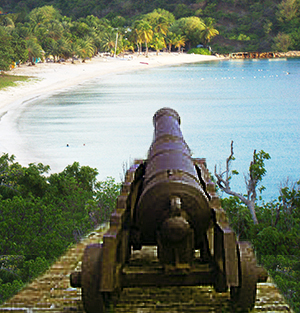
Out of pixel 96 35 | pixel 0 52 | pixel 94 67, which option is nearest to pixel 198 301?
pixel 0 52

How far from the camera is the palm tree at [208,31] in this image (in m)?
124

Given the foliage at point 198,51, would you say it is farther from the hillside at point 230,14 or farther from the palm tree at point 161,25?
the palm tree at point 161,25

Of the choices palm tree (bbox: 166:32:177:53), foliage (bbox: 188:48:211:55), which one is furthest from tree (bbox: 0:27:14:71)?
foliage (bbox: 188:48:211:55)

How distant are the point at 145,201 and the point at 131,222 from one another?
2.29 ft

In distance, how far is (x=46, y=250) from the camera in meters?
7.75

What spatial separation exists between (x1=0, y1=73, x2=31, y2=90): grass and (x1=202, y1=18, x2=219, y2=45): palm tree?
79.4m

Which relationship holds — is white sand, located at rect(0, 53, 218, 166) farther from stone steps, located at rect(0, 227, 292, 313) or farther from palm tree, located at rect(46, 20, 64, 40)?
stone steps, located at rect(0, 227, 292, 313)

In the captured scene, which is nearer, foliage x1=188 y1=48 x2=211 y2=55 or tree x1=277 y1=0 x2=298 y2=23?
foliage x1=188 y1=48 x2=211 y2=55

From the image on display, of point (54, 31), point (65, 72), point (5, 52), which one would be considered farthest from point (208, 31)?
point (5, 52)

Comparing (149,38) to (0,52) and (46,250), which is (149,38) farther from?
(46,250)

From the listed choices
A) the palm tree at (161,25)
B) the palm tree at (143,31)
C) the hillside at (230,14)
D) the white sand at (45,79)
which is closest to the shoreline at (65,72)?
the white sand at (45,79)

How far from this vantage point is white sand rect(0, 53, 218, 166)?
25.0 metres

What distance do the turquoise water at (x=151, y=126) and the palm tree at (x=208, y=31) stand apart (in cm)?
6737

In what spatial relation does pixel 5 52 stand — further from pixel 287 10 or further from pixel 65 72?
pixel 287 10
